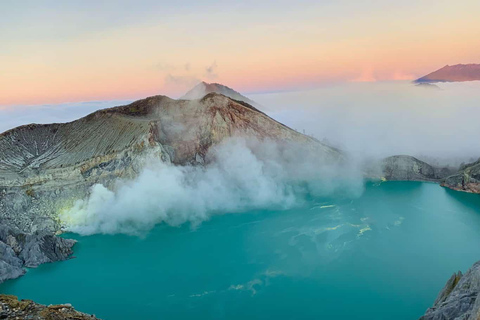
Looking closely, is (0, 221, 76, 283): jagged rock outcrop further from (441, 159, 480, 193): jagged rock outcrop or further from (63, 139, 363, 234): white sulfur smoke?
(441, 159, 480, 193): jagged rock outcrop

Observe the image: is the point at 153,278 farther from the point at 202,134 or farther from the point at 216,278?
the point at 202,134

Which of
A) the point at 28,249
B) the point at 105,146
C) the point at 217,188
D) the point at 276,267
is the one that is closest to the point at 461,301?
the point at 276,267

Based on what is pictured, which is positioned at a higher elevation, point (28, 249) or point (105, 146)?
point (105, 146)

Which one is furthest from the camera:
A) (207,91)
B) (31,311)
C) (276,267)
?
(207,91)

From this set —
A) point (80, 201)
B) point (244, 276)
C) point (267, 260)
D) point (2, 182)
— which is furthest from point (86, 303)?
point (2, 182)

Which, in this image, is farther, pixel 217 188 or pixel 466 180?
pixel 466 180

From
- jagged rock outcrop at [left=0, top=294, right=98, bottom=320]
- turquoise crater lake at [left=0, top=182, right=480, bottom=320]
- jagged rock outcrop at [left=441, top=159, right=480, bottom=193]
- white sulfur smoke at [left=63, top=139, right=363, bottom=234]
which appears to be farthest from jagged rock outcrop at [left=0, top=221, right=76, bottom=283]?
jagged rock outcrop at [left=441, top=159, right=480, bottom=193]

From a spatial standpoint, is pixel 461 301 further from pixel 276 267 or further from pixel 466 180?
pixel 466 180

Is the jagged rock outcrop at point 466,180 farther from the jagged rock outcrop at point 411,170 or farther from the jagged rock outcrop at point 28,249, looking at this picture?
the jagged rock outcrop at point 28,249

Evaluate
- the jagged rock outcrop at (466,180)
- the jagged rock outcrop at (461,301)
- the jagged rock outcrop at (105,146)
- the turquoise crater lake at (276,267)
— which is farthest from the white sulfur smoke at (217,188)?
the jagged rock outcrop at (461,301)
